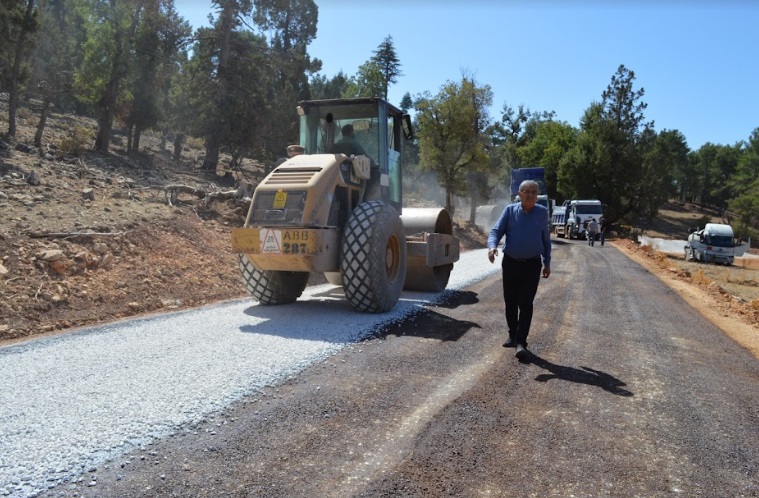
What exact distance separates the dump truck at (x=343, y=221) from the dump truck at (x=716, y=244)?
22.9 metres

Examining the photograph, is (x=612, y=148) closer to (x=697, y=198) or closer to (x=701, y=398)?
(x=701, y=398)

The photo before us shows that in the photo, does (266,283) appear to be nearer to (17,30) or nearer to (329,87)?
(17,30)

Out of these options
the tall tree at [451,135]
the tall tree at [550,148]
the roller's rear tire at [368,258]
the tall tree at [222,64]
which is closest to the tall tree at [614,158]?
the tall tree at [550,148]

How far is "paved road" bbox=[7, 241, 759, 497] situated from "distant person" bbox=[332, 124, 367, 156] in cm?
347

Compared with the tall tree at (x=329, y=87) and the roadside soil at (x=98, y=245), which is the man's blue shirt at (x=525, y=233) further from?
the tall tree at (x=329, y=87)

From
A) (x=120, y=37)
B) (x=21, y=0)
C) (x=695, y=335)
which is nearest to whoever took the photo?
(x=695, y=335)

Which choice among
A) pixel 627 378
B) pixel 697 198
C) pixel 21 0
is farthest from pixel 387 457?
pixel 697 198

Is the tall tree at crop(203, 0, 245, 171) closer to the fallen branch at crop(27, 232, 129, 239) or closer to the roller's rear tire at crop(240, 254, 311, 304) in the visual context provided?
the fallen branch at crop(27, 232, 129, 239)

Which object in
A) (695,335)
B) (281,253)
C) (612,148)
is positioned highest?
(612,148)

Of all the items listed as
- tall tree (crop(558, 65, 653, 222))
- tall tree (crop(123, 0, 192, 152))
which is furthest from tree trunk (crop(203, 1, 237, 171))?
tall tree (crop(558, 65, 653, 222))

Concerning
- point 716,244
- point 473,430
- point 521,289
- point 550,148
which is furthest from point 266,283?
point 550,148

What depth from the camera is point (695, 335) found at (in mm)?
6910

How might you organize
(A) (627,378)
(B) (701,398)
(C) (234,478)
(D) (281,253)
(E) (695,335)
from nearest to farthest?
(C) (234,478), (B) (701,398), (A) (627,378), (D) (281,253), (E) (695,335)

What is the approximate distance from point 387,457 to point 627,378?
8.82 feet
